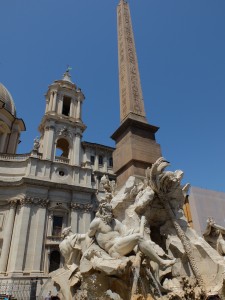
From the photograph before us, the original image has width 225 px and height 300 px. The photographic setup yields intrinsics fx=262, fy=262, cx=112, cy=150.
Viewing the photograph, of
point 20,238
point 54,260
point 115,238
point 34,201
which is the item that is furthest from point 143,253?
point 34,201

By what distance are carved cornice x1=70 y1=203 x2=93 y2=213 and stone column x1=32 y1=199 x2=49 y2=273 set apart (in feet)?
8.21

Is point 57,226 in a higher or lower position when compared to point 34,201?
lower

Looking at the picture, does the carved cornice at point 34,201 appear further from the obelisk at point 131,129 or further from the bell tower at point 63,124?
the obelisk at point 131,129

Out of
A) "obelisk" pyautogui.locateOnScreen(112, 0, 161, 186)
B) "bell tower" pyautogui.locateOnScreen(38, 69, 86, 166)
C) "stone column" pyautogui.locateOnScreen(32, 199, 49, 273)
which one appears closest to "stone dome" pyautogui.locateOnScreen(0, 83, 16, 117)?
"bell tower" pyautogui.locateOnScreen(38, 69, 86, 166)

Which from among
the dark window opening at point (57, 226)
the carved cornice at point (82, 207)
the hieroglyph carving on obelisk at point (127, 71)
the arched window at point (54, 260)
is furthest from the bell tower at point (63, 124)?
the hieroglyph carving on obelisk at point (127, 71)

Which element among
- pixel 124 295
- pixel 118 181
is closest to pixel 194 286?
pixel 124 295

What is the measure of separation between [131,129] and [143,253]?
424 cm

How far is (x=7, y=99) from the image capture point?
32.2 meters

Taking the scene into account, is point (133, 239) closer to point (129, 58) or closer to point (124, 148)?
point (124, 148)

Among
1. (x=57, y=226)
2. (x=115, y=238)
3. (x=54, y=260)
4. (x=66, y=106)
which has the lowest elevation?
(x=115, y=238)

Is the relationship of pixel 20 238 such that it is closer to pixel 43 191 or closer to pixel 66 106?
pixel 43 191

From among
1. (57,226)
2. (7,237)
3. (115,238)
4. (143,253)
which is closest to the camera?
(143,253)

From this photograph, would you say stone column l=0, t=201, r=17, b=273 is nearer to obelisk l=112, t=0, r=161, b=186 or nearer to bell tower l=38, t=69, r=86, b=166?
bell tower l=38, t=69, r=86, b=166

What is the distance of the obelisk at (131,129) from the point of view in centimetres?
761
